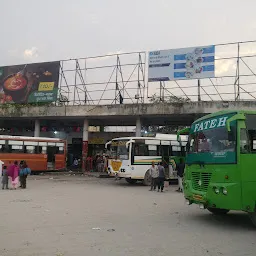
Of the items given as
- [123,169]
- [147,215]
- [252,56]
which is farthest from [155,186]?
[252,56]

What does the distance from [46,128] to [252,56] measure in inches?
744

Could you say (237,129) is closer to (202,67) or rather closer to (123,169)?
(123,169)

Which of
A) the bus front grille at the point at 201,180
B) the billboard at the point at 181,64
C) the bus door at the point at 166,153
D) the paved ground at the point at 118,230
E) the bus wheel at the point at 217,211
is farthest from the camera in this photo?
the billboard at the point at 181,64

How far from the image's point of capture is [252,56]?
23656 millimetres

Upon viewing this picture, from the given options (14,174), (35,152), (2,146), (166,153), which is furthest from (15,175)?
(35,152)

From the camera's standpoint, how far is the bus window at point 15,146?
896 inches

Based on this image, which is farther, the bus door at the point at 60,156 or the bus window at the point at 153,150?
the bus door at the point at 60,156

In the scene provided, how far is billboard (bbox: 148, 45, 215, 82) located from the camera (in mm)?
22984

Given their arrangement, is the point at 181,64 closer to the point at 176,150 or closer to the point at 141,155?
the point at 176,150

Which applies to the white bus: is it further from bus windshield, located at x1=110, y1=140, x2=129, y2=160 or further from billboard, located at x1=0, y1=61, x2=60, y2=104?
billboard, located at x1=0, y1=61, x2=60, y2=104

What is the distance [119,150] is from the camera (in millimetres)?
19172

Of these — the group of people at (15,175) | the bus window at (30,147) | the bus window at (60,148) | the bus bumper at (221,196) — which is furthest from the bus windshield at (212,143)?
the bus window at (60,148)

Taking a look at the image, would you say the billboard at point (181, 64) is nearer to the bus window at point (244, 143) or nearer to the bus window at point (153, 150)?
the bus window at point (153, 150)

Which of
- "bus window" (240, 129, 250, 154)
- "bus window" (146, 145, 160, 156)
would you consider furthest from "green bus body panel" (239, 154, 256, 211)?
"bus window" (146, 145, 160, 156)
